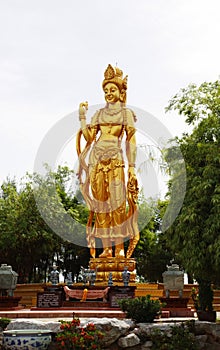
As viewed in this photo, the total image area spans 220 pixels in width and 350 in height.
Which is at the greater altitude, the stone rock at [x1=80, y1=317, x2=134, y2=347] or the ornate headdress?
the ornate headdress

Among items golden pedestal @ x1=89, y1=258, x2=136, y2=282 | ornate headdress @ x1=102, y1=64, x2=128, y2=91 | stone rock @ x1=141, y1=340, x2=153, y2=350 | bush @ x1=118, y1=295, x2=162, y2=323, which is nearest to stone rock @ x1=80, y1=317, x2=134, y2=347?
stone rock @ x1=141, y1=340, x2=153, y2=350

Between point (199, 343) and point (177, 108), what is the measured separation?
15.8ft

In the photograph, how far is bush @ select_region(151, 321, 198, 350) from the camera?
7.86 meters

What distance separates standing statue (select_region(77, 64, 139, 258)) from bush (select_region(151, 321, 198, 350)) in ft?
23.7

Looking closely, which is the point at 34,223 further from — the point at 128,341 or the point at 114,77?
the point at 128,341

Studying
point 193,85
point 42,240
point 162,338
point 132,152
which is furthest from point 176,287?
point 42,240

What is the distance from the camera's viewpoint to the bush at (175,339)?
309 inches

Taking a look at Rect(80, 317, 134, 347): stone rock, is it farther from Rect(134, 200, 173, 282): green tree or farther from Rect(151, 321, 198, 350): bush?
Rect(134, 200, 173, 282): green tree

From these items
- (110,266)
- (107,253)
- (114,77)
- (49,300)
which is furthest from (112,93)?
(49,300)

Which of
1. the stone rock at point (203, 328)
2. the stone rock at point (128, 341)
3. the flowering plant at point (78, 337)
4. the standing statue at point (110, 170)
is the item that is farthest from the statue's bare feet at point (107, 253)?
the flowering plant at point (78, 337)

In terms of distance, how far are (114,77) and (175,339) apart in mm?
9891

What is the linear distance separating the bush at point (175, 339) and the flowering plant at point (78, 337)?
0.90 meters

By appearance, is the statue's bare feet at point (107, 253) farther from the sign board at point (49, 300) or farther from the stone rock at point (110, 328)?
the stone rock at point (110, 328)

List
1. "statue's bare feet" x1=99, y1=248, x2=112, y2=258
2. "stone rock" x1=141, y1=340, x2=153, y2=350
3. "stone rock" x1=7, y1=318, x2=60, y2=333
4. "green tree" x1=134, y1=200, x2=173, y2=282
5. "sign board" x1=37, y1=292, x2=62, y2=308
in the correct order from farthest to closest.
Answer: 1. "green tree" x1=134, y1=200, x2=173, y2=282
2. "statue's bare feet" x1=99, y1=248, x2=112, y2=258
3. "sign board" x1=37, y1=292, x2=62, y2=308
4. "stone rock" x1=141, y1=340, x2=153, y2=350
5. "stone rock" x1=7, y1=318, x2=60, y2=333
